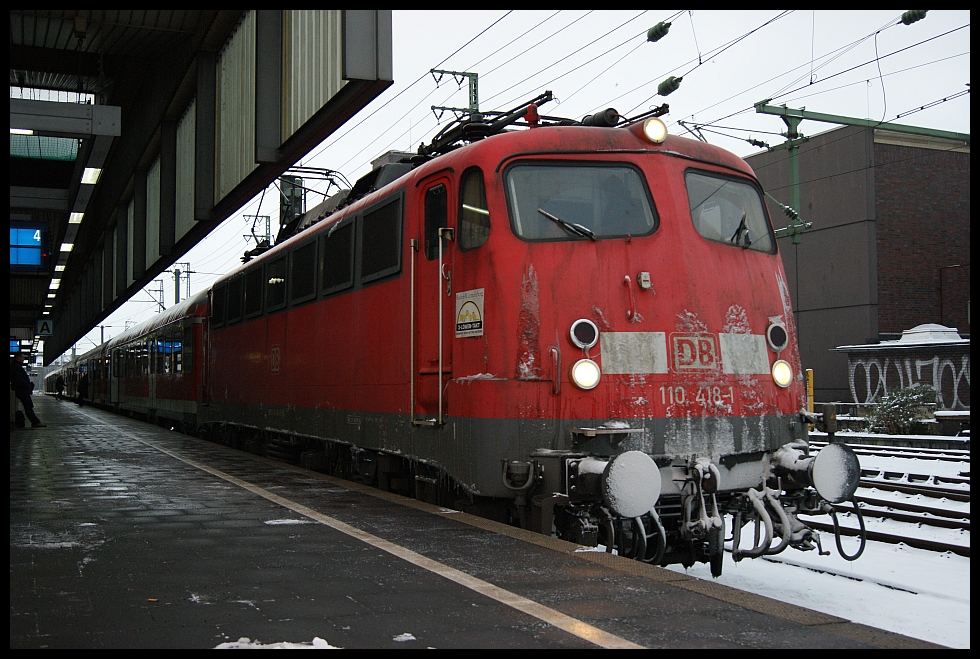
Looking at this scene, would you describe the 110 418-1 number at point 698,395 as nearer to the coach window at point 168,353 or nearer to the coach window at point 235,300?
the coach window at point 235,300

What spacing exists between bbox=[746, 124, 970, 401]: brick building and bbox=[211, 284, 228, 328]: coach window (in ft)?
62.8

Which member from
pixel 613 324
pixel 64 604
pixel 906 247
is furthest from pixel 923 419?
pixel 64 604

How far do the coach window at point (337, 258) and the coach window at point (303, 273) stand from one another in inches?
13.8

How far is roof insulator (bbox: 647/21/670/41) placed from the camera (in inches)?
504

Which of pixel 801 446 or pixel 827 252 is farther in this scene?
pixel 827 252

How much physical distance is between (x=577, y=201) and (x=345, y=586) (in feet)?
10.7

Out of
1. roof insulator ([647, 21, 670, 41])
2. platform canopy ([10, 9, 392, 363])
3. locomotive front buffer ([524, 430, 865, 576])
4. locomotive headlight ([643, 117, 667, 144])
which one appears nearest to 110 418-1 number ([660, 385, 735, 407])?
locomotive front buffer ([524, 430, 865, 576])

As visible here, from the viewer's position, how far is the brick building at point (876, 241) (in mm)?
26734

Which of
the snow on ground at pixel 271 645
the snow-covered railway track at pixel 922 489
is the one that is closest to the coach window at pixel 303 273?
the snow on ground at pixel 271 645

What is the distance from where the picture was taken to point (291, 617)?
411cm

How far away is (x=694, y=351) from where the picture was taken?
642 cm

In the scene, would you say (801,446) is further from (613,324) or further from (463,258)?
(463,258)

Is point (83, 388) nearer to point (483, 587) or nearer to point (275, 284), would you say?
point (275, 284)
